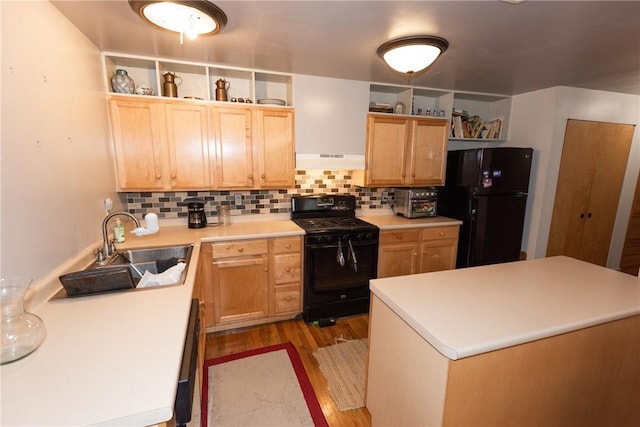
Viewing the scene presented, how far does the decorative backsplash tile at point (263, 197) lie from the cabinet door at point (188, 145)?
0.32 metres

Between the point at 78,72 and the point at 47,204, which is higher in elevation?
the point at 78,72

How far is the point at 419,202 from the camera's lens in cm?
321

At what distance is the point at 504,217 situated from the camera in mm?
3051

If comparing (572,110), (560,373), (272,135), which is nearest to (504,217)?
(572,110)

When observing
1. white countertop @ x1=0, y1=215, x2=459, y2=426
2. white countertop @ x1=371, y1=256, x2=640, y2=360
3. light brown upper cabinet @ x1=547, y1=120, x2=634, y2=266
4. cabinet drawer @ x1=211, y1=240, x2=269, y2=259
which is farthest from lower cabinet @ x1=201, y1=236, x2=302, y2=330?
light brown upper cabinet @ x1=547, y1=120, x2=634, y2=266

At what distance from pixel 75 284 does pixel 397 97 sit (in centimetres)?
326

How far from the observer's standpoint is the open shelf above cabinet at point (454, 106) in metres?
3.08

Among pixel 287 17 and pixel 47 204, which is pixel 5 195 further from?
pixel 287 17

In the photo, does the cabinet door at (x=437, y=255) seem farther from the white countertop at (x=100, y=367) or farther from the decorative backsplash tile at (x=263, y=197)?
the white countertop at (x=100, y=367)

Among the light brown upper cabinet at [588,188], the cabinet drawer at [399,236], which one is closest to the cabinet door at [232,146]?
the cabinet drawer at [399,236]

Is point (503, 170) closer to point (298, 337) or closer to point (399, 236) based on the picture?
point (399, 236)

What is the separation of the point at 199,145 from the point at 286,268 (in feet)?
4.36

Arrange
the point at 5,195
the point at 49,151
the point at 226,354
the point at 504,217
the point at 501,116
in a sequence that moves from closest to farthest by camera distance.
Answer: the point at 5,195 → the point at 49,151 → the point at 226,354 → the point at 504,217 → the point at 501,116

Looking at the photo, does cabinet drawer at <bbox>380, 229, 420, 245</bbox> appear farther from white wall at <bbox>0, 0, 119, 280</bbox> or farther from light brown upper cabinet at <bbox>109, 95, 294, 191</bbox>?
white wall at <bbox>0, 0, 119, 280</bbox>
